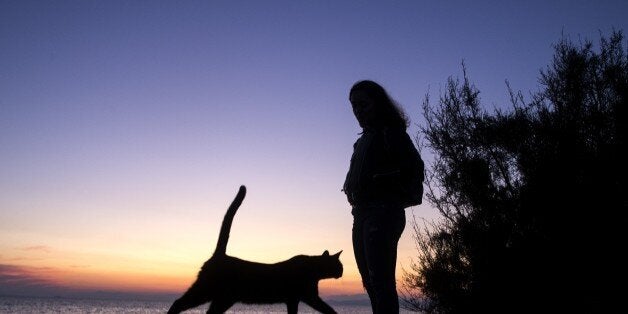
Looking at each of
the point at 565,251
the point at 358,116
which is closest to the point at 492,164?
the point at 565,251

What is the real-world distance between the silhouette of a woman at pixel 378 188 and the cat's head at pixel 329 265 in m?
1.16

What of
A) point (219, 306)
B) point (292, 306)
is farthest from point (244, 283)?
point (292, 306)

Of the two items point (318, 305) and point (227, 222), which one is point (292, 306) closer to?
point (318, 305)

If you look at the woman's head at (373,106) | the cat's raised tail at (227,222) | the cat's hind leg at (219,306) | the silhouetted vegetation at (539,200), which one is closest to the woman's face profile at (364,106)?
the woman's head at (373,106)

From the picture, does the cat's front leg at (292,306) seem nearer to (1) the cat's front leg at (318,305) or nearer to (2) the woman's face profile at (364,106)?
(1) the cat's front leg at (318,305)

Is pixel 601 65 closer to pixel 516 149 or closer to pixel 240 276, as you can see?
pixel 516 149

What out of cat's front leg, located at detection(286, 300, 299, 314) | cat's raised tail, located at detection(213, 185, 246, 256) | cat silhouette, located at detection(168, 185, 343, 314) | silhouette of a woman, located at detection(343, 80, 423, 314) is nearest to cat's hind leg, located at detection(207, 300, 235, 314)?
cat silhouette, located at detection(168, 185, 343, 314)

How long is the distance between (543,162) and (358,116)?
646cm

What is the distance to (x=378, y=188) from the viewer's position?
2.58 m

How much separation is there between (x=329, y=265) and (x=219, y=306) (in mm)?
1193

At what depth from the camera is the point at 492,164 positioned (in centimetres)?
920

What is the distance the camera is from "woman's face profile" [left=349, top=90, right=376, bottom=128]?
2.92 meters

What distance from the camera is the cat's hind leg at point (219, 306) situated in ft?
10.4

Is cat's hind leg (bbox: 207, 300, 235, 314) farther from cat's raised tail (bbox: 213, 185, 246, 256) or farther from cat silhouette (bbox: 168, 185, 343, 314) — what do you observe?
cat's raised tail (bbox: 213, 185, 246, 256)
